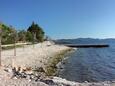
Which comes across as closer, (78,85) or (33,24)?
(78,85)

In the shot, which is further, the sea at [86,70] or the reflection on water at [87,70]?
the reflection on water at [87,70]

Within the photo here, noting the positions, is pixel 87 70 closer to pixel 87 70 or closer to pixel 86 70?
pixel 87 70

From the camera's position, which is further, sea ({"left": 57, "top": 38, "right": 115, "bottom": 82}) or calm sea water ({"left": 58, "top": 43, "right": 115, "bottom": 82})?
calm sea water ({"left": 58, "top": 43, "right": 115, "bottom": 82})

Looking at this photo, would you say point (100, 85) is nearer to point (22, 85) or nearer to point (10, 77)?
point (22, 85)

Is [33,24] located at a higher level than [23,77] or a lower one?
higher

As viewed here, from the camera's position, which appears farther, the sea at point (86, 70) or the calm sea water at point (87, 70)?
the calm sea water at point (87, 70)

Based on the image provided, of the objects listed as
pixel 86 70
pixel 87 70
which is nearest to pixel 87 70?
pixel 87 70

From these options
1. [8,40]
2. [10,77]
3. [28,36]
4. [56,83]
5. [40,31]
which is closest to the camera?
[56,83]

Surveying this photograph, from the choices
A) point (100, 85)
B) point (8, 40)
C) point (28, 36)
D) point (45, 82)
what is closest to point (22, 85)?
point (45, 82)

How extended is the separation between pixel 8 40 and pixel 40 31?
4851 centimetres

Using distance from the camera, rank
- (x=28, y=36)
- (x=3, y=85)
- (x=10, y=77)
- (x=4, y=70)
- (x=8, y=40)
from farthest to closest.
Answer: (x=28, y=36), (x=8, y=40), (x=4, y=70), (x=10, y=77), (x=3, y=85)

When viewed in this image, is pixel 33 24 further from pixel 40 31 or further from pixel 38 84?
pixel 38 84

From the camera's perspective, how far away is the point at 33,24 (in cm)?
9425

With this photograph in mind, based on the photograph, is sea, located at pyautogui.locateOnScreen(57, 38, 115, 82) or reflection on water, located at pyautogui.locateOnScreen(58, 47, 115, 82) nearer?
sea, located at pyautogui.locateOnScreen(57, 38, 115, 82)
